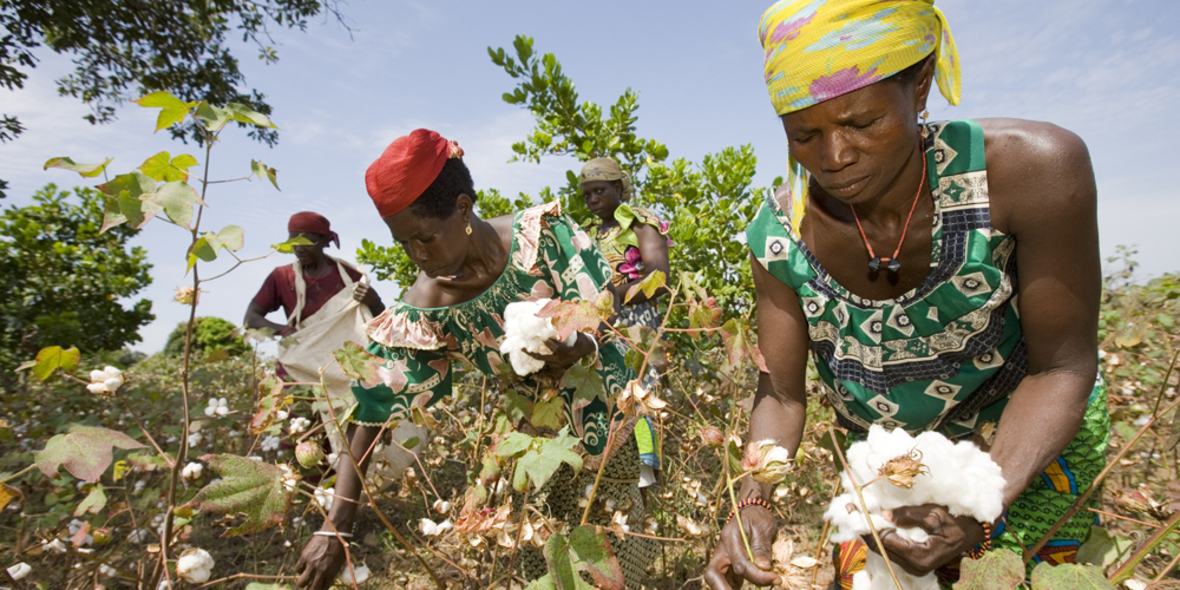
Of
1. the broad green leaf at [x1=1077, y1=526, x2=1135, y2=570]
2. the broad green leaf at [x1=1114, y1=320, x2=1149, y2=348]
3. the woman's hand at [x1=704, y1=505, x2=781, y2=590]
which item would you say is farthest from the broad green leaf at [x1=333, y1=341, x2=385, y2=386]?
the broad green leaf at [x1=1114, y1=320, x2=1149, y2=348]

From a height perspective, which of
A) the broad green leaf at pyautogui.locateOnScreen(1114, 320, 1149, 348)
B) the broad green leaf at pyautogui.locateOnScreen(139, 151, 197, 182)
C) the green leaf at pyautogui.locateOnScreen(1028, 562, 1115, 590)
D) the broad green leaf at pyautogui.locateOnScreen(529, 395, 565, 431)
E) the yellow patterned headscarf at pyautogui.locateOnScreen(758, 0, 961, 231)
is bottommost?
the broad green leaf at pyautogui.locateOnScreen(1114, 320, 1149, 348)

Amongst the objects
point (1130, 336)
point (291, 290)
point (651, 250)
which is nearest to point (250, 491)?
point (1130, 336)

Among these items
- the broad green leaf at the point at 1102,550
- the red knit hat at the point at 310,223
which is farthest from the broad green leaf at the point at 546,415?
the red knit hat at the point at 310,223

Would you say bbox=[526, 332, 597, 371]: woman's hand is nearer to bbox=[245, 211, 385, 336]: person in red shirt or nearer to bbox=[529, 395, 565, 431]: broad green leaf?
bbox=[529, 395, 565, 431]: broad green leaf

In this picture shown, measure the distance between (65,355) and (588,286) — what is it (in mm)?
1435

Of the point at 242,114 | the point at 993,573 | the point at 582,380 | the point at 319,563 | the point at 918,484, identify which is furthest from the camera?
the point at 319,563

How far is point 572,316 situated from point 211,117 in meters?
0.85

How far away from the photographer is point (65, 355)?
1457 millimetres

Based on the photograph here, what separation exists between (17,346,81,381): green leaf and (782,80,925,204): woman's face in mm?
1588

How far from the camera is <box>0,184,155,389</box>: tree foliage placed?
492cm

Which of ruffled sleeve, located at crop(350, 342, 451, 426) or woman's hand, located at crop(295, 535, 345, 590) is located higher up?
ruffled sleeve, located at crop(350, 342, 451, 426)

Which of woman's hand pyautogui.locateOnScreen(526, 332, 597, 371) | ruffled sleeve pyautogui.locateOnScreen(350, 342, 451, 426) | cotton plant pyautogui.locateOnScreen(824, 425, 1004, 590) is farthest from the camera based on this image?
ruffled sleeve pyautogui.locateOnScreen(350, 342, 451, 426)

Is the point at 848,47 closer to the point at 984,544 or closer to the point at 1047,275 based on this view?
the point at 1047,275

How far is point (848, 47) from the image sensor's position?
1199 millimetres
